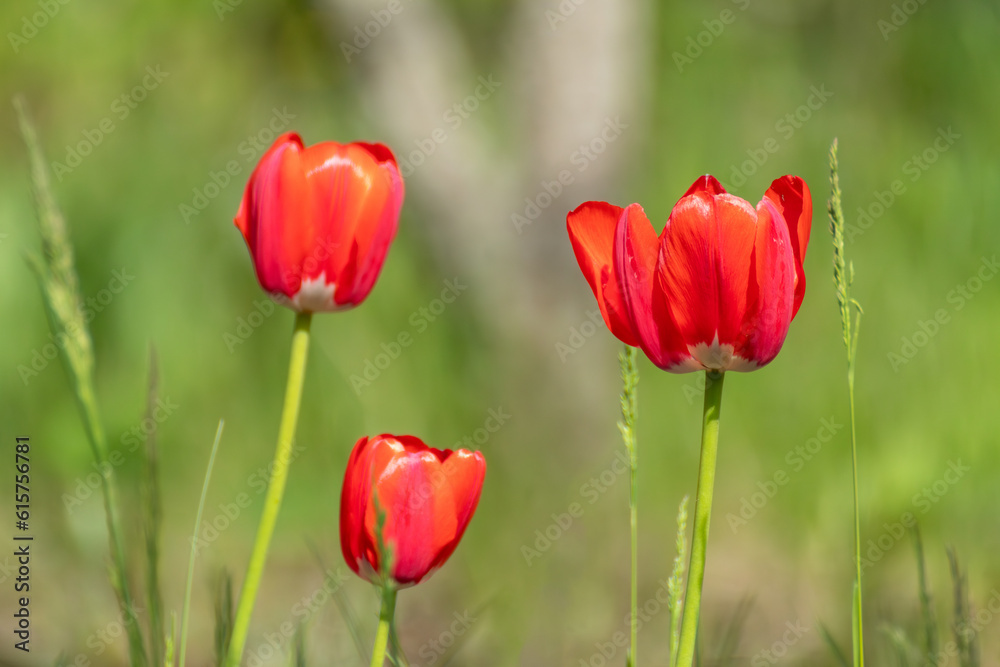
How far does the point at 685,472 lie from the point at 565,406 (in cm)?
59

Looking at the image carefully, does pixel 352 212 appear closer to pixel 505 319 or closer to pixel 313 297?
pixel 313 297

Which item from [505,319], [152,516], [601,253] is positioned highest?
[505,319]

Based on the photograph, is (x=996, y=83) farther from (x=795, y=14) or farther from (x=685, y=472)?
(x=685, y=472)

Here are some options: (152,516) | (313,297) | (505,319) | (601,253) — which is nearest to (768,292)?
(601,253)

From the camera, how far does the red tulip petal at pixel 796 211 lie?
81cm

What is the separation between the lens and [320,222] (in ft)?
3.02

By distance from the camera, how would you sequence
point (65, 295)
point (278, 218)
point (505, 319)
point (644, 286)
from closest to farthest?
point (65, 295)
point (644, 286)
point (278, 218)
point (505, 319)

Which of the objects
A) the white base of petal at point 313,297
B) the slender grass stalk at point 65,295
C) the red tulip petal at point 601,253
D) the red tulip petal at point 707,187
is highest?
the red tulip petal at point 707,187

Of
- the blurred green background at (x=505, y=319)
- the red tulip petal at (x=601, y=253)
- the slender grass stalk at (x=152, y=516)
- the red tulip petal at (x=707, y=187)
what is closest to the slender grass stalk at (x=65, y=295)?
the slender grass stalk at (x=152, y=516)

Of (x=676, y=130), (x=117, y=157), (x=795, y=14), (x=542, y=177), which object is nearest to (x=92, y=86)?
(x=117, y=157)

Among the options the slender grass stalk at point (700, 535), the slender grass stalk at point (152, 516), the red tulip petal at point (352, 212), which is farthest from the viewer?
the red tulip petal at point (352, 212)

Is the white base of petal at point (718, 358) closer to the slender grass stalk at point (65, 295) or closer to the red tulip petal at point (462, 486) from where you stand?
the red tulip petal at point (462, 486)

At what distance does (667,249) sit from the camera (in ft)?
2.63

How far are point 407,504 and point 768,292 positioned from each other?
381 mm
